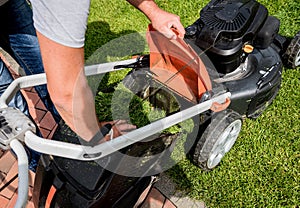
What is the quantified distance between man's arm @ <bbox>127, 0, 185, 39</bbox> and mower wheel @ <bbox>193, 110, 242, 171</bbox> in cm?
52

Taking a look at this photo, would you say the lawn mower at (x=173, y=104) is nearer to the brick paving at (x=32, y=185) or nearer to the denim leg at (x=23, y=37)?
the brick paving at (x=32, y=185)

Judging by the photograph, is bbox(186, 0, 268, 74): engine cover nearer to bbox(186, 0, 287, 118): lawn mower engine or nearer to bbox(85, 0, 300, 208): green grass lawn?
bbox(186, 0, 287, 118): lawn mower engine

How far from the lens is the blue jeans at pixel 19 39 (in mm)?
2041

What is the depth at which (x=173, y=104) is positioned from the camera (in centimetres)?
245

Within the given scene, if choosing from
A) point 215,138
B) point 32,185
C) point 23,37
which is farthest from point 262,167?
point 23,37

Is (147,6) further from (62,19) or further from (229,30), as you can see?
(62,19)

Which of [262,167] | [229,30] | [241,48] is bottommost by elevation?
[262,167]

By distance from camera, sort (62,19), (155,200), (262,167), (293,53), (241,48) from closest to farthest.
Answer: (62,19) → (241,48) → (155,200) → (262,167) → (293,53)

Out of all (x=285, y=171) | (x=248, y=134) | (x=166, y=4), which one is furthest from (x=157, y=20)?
(x=166, y=4)

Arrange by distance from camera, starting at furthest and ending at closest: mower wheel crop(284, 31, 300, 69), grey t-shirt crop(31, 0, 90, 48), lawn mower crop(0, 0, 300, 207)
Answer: mower wheel crop(284, 31, 300, 69), lawn mower crop(0, 0, 300, 207), grey t-shirt crop(31, 0, 90, 48)

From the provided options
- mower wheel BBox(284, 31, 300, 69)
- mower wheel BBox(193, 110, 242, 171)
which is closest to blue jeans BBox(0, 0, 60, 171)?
mower wheel BBox(193, 110, 242, 171)

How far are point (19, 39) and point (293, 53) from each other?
1.73m

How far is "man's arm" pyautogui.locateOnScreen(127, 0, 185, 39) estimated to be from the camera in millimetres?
2082

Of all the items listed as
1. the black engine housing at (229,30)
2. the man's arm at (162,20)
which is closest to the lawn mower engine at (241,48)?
the black engine housing at (229,30)
